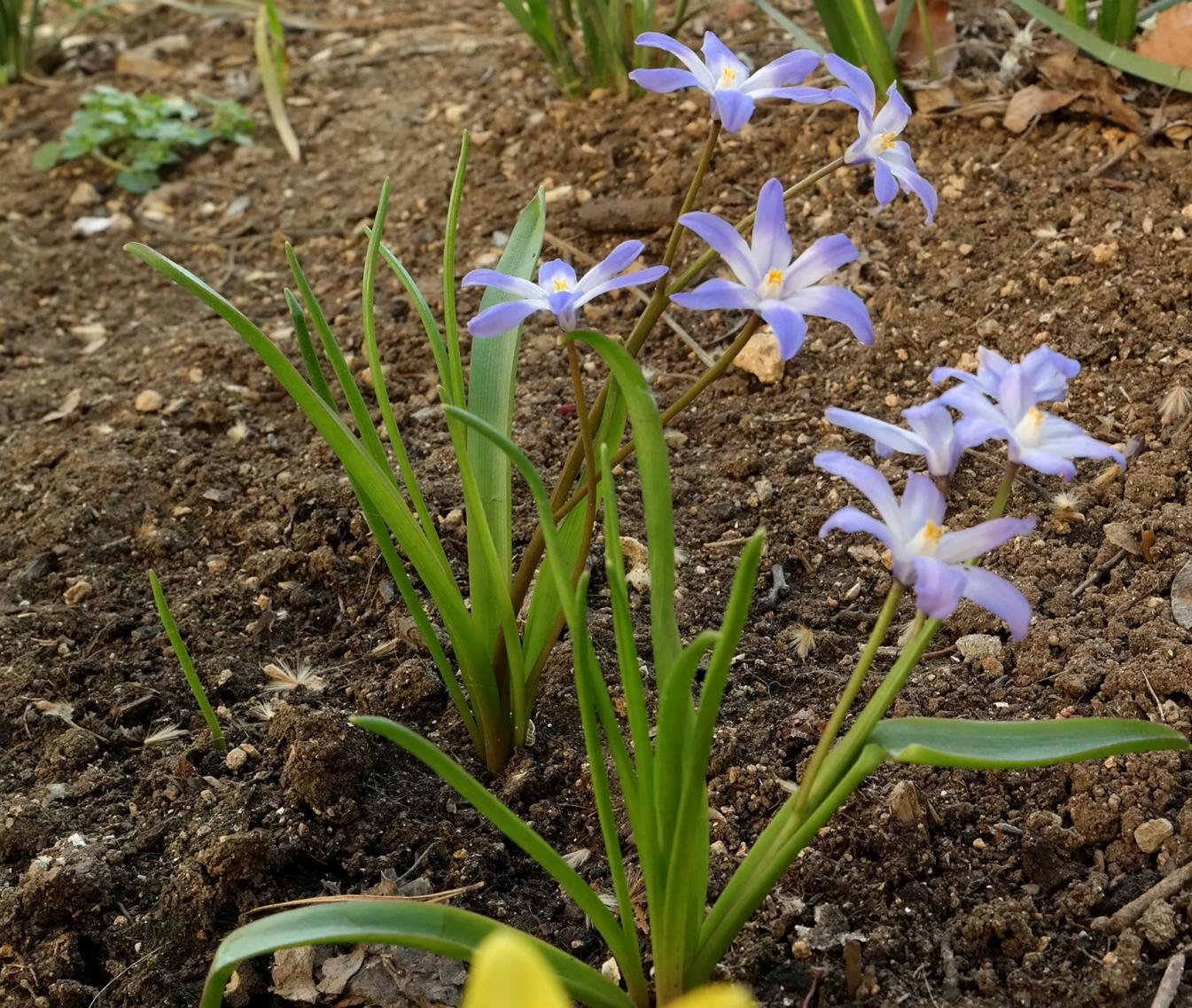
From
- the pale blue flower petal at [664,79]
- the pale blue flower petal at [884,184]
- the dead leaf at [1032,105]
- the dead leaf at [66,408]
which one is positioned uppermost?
the pale blue flower petal at [664,79]

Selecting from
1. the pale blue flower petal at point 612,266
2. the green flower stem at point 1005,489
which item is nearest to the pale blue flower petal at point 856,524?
the green flower stem at point 1005,489

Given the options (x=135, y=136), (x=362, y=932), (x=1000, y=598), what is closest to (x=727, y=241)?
(x=1000, y=598)

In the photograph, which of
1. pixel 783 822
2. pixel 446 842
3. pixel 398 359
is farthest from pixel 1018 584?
pixel 398 359

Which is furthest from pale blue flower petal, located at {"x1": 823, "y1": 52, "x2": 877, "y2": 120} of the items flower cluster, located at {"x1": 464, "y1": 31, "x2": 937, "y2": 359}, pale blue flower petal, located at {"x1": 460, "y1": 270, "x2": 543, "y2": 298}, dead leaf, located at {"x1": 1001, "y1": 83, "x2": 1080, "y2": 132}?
dead leaf, located at {"x1": 1001, "y1": 83, "x2": 1080, "y2": 132}

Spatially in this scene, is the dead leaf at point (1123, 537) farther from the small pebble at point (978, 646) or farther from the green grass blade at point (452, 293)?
the green grass blade at point (452, 293)

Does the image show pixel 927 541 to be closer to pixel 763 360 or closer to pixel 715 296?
pixel 715 296

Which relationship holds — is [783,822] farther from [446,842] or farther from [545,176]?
[545,176]
